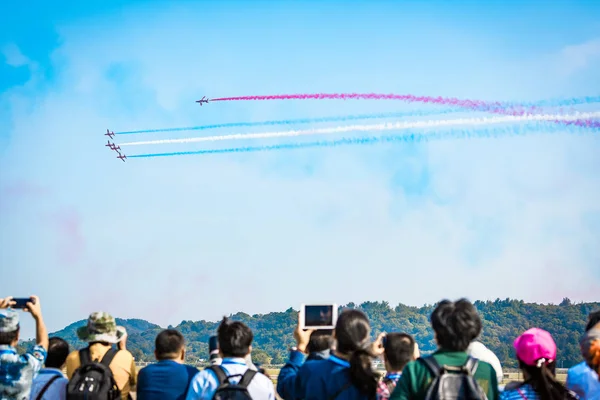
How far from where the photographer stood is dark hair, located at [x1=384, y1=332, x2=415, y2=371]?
364 inches

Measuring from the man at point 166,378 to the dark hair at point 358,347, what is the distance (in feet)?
8.00

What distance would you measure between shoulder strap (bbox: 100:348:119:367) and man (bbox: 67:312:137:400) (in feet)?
0.13

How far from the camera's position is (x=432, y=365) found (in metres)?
7.88

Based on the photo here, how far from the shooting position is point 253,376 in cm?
980

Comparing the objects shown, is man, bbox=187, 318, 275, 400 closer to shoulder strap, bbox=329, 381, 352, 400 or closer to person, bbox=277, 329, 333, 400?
person, bbox=277, 329, 333, 400

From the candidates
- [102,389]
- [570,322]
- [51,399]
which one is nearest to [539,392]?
[102,389]

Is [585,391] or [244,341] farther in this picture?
[244,341]

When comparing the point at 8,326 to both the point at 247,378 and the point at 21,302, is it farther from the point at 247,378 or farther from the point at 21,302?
the point at 247,378

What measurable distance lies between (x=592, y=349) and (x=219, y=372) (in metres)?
4.39

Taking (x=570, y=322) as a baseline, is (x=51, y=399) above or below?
below

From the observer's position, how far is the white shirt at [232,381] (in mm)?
A: 9742

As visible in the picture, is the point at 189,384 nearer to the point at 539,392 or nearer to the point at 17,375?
the point at 17,375

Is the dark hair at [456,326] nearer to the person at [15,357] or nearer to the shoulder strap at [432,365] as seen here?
the shoulder strap at [432,365]

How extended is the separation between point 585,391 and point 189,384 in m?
4.78
